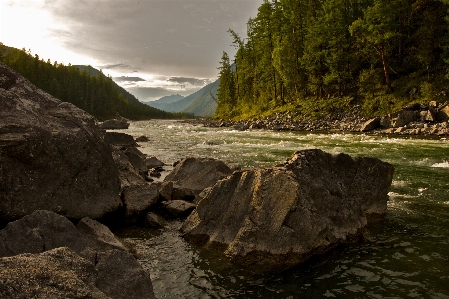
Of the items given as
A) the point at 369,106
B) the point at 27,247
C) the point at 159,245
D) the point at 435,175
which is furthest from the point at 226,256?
the point at 369,106

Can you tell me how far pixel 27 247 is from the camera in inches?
236

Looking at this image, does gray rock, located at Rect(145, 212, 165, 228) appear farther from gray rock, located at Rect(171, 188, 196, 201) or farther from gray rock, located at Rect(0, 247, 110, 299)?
gray rock, located at Rect(0, 247, 110, 299)

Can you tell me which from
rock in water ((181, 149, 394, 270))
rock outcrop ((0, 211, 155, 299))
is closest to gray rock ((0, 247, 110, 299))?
rock outcrop ((0, 211, 155, 299))

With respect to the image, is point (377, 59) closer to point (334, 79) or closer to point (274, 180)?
point (334, 79)

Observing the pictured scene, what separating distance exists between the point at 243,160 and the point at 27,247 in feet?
56.6

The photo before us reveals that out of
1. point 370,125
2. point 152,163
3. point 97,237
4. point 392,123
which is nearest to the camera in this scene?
point 97,237

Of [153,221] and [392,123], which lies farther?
[392,123]

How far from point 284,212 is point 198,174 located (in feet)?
24.5

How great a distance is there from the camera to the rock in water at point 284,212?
793 cm

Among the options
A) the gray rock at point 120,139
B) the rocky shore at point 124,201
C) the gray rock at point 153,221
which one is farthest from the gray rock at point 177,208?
the gray rock at point 120,139

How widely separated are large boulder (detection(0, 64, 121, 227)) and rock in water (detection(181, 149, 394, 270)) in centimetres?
320

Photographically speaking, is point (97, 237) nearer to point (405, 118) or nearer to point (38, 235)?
point (38, 235)

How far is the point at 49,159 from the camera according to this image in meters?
9.02

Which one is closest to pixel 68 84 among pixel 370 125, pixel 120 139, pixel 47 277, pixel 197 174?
pixel 120 139
